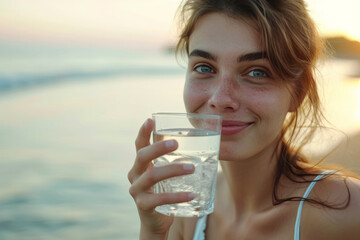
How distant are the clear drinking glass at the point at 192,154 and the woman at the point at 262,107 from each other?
0.18 metres

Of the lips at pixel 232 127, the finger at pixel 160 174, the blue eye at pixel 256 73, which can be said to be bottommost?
the finger at pixel 160 174

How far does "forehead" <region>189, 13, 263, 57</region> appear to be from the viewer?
2207mm

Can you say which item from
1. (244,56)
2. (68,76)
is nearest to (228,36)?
(244,56)

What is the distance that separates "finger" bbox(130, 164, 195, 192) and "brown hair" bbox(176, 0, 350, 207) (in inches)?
36.4

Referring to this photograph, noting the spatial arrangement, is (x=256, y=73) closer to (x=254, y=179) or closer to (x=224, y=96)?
(x=224, y=96)

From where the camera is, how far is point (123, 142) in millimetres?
7457

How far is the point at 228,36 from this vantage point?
2.23m

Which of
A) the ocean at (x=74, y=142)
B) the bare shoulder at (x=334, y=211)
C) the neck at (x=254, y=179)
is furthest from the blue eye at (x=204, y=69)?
the ocean at (x=74, y=142)

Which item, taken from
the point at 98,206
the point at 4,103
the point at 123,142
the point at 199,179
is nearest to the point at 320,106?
the point at 199,179

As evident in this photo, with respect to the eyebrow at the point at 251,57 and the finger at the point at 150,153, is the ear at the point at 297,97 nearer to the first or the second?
the eyebrow at the point at 251,57

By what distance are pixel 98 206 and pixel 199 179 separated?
3.93 meters

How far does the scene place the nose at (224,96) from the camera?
84.0 inches

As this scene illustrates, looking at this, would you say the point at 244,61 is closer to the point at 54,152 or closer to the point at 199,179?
the point at 199,179

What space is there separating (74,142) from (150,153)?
634cm
